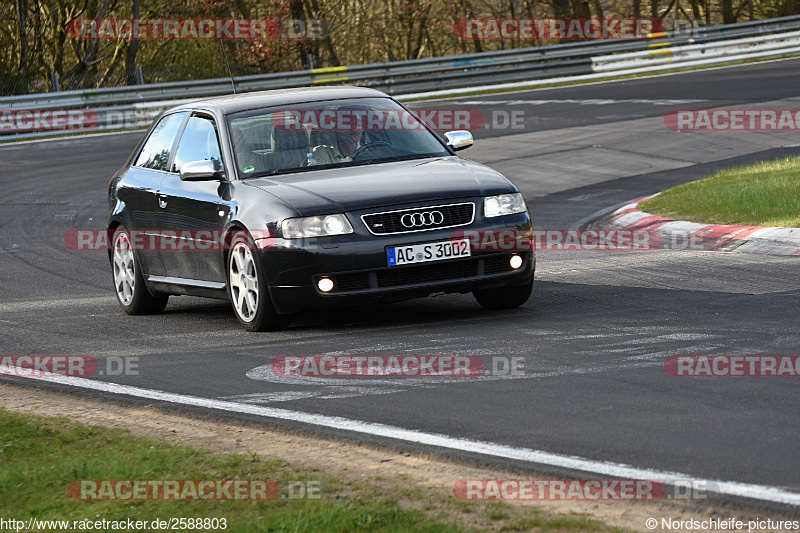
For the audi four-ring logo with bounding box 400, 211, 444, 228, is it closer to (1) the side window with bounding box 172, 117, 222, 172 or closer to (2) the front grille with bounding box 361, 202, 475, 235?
(2) the front grille with bounding box 361, 202, 475, 235

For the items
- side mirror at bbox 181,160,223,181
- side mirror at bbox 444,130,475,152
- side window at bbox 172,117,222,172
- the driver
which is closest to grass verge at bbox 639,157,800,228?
side mirror at bbox 444,130,475,152

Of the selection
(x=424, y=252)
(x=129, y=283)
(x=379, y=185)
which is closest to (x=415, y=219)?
(x=424, y=252)

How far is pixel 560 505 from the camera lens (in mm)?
4508

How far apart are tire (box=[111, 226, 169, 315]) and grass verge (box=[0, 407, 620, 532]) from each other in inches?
175

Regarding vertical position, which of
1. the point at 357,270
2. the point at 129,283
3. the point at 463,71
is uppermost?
the point at 463,71

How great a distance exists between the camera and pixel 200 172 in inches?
364

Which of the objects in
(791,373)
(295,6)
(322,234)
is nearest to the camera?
(791,373)

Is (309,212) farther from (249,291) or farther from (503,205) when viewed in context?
(503,205)

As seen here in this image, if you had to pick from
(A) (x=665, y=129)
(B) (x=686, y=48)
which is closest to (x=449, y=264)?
(A) (x=665, y=129)

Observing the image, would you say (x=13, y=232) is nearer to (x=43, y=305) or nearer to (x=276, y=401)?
(x=43, y=305)

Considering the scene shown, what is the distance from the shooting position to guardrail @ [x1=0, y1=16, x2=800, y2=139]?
3172 centimetres

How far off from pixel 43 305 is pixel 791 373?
6.66 meters

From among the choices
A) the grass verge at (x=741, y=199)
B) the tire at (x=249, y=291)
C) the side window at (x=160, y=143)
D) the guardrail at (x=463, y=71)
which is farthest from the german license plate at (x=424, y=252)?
the guardrail at (x=463, y=71)

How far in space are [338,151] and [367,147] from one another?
23 cm
